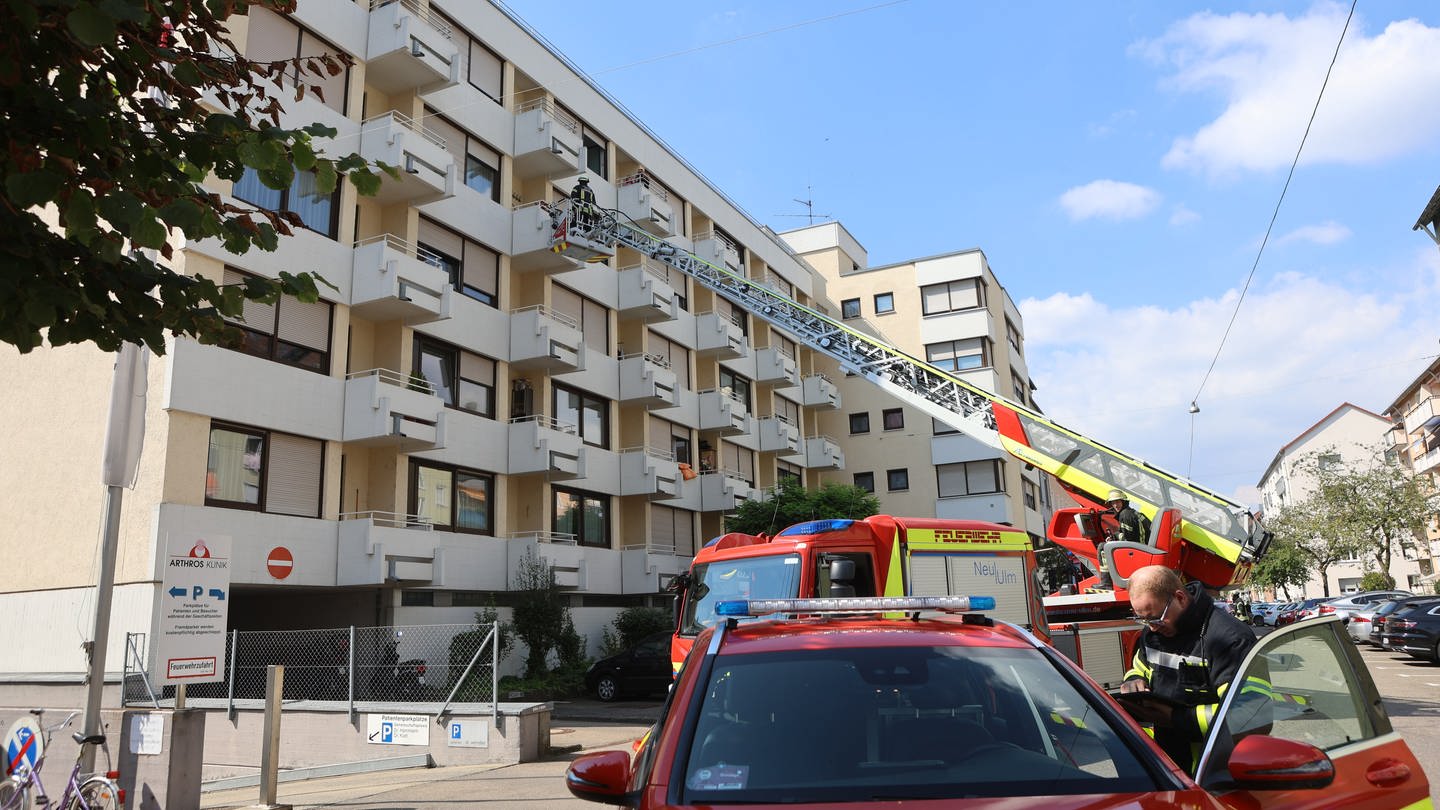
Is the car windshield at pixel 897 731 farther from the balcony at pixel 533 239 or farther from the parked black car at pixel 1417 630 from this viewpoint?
the parked black car at pixel 1417 630

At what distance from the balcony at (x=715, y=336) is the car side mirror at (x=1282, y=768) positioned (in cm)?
3088

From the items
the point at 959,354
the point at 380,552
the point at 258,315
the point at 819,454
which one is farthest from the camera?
the point at 959,354

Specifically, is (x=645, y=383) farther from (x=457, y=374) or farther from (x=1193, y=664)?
(x=1193, y=664)

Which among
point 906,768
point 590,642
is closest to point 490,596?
point 590,642

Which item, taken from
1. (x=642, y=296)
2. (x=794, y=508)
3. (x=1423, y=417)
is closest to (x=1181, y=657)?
(x=794, y=508)

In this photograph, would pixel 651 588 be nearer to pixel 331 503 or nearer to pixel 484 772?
pixel 331 503

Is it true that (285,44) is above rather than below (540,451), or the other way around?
above

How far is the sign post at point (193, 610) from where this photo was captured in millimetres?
9227

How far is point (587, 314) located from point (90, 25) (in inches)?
984

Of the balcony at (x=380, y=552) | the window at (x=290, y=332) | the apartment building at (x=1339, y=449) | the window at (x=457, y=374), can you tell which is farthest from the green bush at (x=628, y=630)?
the apartment building at (x=1339, y=449)

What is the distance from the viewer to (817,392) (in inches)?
1644

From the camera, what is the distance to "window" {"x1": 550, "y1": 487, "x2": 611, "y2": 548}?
84.4ft

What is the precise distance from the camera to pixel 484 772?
1185 cm

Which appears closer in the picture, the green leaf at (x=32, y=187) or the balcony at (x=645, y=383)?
the green leaf at (x=32, y=187)
